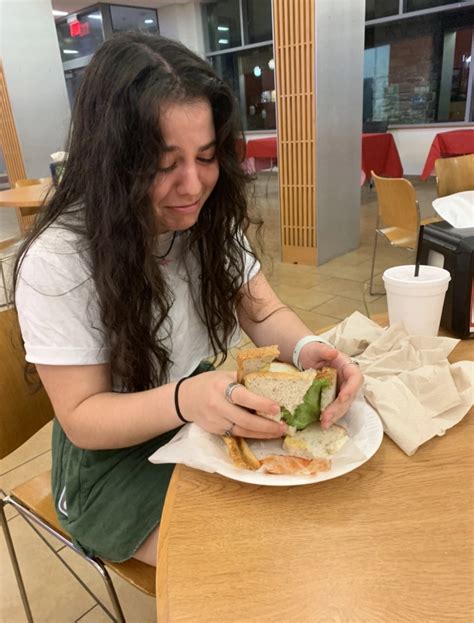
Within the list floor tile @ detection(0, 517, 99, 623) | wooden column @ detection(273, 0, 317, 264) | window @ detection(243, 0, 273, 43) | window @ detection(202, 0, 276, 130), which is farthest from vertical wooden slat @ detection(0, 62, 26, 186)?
floor tile @ detection(0, 517, 99, 623)

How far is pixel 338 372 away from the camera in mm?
768

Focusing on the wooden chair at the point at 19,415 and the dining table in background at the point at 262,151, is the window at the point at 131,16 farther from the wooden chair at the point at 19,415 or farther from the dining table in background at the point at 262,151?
the wooden chair at the point at 19,415

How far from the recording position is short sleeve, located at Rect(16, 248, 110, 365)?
758 millimetres

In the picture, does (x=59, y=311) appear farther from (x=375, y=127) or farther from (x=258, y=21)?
(x=258, y=21)

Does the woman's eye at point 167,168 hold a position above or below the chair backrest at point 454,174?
above

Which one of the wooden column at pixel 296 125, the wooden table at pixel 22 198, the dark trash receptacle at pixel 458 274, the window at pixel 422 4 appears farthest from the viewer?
the window at pixel 422 4

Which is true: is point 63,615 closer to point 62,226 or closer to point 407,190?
point 62,226

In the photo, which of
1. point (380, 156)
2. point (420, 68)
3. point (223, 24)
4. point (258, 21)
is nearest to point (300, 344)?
point (380, 156)

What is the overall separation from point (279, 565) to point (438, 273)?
654mm

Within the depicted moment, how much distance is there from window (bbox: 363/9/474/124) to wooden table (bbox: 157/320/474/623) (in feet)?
24.6

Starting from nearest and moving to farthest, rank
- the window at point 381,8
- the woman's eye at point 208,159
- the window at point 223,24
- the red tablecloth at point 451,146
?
the woman's eye at point 208,159 → the red tablecloth at point 451,146 → the window at point 381,8 → the window at point 223,24

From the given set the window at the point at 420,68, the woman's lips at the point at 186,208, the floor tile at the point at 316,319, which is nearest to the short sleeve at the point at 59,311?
the woman's lips at the point at 186,208

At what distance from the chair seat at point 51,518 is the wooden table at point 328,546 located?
0.29 m

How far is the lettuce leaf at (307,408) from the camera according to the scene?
2.22 ft
